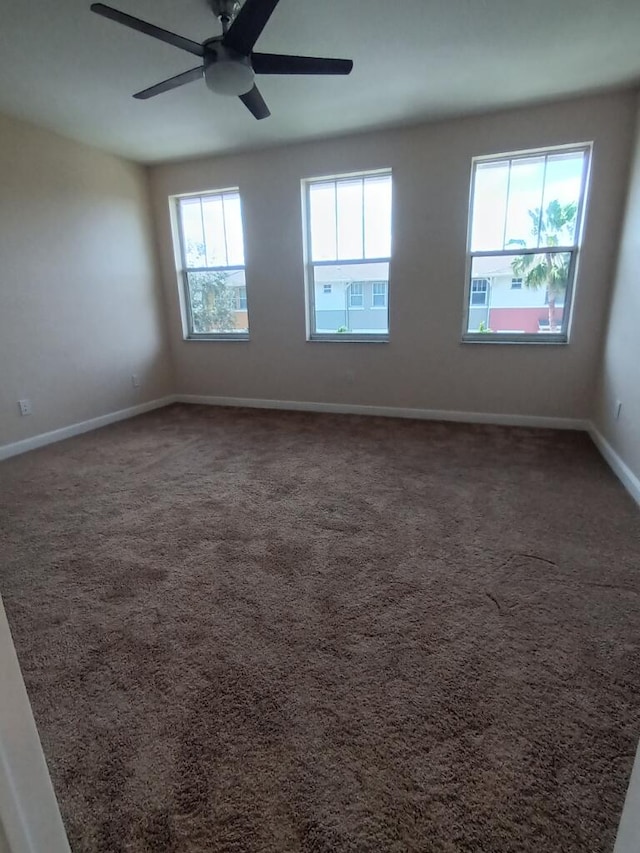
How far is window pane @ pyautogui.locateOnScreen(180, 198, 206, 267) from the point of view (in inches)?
184

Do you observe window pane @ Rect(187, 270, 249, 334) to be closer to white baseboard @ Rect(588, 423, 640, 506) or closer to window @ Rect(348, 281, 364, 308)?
window @ Rect(348, 281, 364, 308)

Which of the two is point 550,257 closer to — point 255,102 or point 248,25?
point 255,102

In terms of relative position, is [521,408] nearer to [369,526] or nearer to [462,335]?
[462,335]

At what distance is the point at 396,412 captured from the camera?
4.31 meters

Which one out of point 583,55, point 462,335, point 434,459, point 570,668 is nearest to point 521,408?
point 462,335

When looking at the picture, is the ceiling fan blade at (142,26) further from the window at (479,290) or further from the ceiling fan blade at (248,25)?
the window at (479,290)

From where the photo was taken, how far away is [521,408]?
3.87m

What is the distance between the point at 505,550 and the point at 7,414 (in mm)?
3880

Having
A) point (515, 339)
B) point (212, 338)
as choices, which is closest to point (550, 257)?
point (515, 339)

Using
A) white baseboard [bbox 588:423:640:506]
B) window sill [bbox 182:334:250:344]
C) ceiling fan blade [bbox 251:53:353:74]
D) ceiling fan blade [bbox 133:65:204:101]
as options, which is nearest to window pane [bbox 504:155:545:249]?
white baseboard [bbox 588:423:640:506]

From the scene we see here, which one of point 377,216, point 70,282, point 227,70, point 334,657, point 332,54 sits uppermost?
Answer: point 332,54

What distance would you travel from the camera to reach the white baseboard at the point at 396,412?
3807 millimetres

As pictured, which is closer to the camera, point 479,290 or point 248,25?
point 248,25

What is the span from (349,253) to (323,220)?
0.44 meters
